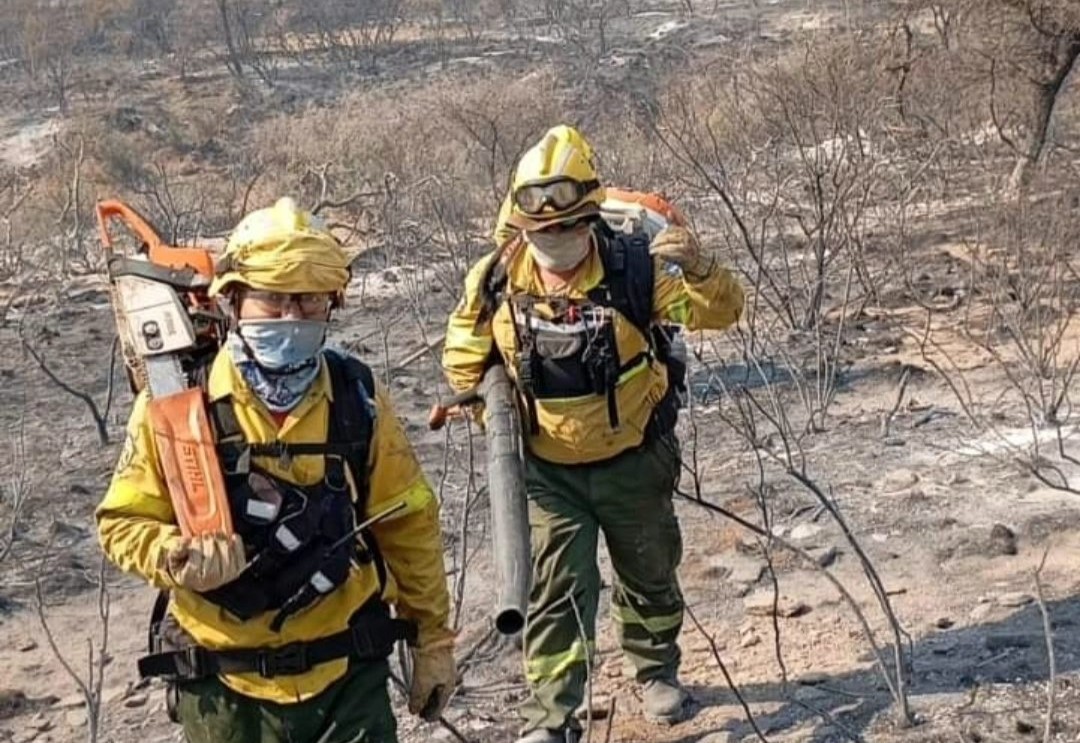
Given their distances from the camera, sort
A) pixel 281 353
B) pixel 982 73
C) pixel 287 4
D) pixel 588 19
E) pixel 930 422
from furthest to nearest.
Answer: pixel 287 4, pixel 588 19, pixel 982 73, pixel 930 422, pixel 281 353

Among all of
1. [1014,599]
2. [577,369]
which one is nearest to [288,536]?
[577,369]

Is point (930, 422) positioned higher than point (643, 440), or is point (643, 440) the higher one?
point (643, 440)

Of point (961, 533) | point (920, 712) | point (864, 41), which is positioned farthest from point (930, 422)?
point (864, 41)

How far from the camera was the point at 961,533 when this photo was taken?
5.71m

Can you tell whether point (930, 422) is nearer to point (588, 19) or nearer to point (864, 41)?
point (864, 41)

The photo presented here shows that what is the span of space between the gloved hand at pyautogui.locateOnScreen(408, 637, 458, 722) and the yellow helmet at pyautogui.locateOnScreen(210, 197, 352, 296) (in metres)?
0.81

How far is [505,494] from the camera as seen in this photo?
11.4 ft

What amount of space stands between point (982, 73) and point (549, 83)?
608 inches

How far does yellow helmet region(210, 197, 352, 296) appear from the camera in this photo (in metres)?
2.92

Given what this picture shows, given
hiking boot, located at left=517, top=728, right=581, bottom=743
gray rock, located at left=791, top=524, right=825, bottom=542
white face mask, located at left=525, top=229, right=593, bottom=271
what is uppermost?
white face mask, located at left=525, top=229, right=593, bottom=271

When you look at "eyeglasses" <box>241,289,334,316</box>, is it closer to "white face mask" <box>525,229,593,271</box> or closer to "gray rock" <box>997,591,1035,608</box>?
"white face mask" <box>525,229,593,271</box>

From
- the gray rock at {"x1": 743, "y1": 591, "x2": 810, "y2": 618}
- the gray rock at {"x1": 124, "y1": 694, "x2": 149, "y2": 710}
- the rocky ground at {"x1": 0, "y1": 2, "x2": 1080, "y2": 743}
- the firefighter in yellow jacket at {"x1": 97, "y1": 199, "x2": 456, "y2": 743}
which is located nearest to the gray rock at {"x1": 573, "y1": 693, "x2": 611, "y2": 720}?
the rocky ground at {"x1": 0, "y1": 2, "x2": 1080, "y2": 743}

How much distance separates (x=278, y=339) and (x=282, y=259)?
170 millimetres

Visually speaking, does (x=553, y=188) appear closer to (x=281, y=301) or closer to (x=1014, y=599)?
(x=281, y=301)
